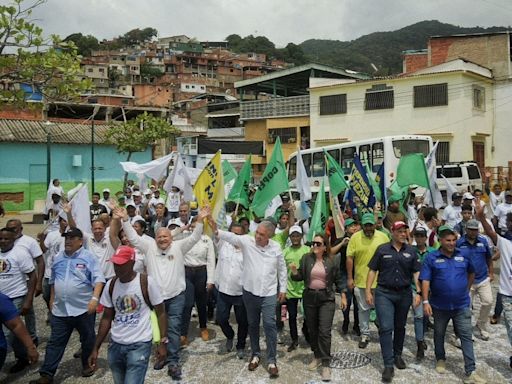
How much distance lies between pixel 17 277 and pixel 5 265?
0.63 ft

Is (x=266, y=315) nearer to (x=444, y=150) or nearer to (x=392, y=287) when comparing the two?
(x=392, y=287)

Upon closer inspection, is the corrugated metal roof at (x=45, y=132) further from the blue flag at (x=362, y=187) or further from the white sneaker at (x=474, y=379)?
the white sneaker at (x=474, y=379)

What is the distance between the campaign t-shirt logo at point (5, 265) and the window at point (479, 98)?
28165 mm

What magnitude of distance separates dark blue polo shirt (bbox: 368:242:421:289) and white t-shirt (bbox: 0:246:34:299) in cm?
405

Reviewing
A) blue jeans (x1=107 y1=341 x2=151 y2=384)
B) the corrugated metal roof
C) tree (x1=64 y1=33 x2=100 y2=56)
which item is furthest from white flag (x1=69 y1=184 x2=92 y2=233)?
tree (x1=64 y1=33 x2=100 y2=56)

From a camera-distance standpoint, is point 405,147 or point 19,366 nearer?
point 19,366

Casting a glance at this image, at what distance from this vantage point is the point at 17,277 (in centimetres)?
557

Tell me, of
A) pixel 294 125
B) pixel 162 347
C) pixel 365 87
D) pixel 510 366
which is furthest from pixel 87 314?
pixel 294 125

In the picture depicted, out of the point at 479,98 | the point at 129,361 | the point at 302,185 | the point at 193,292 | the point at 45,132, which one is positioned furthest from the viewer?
the point at 45,132

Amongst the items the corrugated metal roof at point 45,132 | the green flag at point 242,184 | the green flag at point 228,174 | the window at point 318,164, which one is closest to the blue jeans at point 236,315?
the green flag at point 242,184

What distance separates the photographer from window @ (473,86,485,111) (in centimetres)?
2834

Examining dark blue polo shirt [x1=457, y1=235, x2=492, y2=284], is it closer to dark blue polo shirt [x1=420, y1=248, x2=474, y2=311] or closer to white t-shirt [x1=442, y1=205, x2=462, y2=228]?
dark blue polo shirt [x1=420, y1=248, x2=474, y2=311]

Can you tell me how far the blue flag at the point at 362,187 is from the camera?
28.3 feet

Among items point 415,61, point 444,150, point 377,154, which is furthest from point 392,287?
point 415,61
